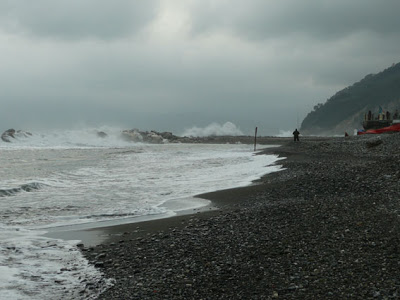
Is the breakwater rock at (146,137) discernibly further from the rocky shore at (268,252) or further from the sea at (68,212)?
the rocky shore at (268,252)

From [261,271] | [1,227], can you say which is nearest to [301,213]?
[261,271]

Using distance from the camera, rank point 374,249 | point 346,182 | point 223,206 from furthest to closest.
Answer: point 346,182
point 223,206
point 374,249

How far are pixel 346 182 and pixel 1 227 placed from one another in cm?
946

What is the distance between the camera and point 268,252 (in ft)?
19.3

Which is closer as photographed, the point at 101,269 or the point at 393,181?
the point at 101,269

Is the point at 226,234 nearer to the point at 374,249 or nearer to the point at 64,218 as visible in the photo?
the point at 374,249

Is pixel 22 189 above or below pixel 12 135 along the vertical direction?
below

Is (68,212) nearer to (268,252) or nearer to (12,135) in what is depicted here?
(268,252)

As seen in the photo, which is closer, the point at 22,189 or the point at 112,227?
the point at 112,227

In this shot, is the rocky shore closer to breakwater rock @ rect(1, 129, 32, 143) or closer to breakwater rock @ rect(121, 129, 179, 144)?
breakwater rock @ rect(1, 129, 32, 143)

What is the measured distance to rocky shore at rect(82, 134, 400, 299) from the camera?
463 cm

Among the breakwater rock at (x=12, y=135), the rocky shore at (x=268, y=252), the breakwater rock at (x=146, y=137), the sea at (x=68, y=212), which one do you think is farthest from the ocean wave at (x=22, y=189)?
the breakwater rock at (x=146, y=137)

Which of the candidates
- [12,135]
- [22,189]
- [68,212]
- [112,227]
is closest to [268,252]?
[112,227]

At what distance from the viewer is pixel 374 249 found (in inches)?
217
